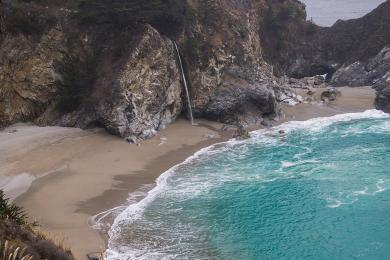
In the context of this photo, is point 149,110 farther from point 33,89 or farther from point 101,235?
point 101,235

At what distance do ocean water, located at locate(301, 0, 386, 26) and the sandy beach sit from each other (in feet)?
246

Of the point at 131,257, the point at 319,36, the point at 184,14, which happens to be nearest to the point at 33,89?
the point at 184,14

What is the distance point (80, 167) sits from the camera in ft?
123

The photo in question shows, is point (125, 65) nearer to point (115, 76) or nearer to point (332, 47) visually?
point (115, 76)

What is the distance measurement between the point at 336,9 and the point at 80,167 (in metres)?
107

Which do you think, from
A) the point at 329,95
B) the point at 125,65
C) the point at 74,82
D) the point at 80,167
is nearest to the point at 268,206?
the point at 80,167

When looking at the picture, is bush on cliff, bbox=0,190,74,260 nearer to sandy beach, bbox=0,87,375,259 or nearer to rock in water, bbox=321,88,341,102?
sandy beach, bbox=0,87,375,259

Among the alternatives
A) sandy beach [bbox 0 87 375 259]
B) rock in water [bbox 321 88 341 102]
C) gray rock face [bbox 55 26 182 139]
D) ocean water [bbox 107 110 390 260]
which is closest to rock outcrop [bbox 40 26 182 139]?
gray rock face [bbox 55 26 182 139]

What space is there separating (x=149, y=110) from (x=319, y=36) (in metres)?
41.3

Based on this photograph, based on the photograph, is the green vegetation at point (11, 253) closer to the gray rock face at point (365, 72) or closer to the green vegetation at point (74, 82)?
the green vegetation at point (74, 82)

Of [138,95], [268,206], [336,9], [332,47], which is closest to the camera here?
[268,206]

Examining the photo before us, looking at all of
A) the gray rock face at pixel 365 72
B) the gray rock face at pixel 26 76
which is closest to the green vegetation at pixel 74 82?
the gray rock face at pixel 26 76

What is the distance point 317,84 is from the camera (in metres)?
70.9

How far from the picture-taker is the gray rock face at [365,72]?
222 feet
